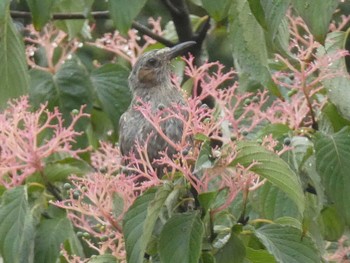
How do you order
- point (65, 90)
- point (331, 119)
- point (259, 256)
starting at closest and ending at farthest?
point (259, 256), point (331, 119), point (65, 90)

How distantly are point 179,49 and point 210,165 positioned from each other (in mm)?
1819

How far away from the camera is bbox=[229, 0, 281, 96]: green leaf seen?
301 centimetres

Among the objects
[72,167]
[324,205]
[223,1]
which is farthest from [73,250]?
[223,1]

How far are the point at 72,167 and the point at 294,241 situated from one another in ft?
3.22

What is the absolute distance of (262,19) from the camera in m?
2.64

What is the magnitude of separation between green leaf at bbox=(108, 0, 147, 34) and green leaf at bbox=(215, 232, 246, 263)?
653mm

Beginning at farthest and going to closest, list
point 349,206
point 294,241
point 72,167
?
1. point 72,167
2. point 349,206
3. point 294,241

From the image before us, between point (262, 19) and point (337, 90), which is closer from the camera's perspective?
point (262, 19)

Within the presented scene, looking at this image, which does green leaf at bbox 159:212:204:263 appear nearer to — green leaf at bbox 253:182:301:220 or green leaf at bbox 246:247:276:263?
green leaf at bbox 246:247:276:263

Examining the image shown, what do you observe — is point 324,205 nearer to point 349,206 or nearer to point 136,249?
point 349,206

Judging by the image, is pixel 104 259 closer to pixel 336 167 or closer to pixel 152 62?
pixel 336 167

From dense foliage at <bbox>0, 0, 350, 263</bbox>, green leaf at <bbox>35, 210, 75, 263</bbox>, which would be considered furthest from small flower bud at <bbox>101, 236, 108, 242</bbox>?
green leaf at <bbox>35, 210, 75, 263</bbox>

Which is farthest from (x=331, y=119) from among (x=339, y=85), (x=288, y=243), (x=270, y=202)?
(x=288, y=243)

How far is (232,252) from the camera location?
2.72 metres
